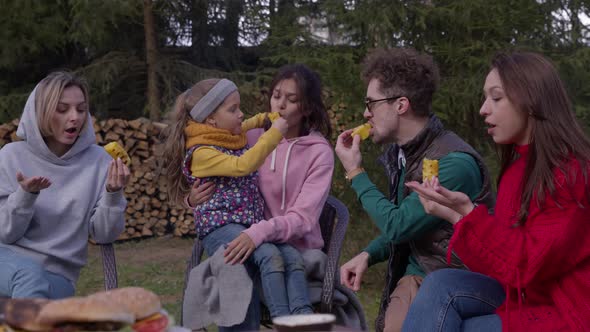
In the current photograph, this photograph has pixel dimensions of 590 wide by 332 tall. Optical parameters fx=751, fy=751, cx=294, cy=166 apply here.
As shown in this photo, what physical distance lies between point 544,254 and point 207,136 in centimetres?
168

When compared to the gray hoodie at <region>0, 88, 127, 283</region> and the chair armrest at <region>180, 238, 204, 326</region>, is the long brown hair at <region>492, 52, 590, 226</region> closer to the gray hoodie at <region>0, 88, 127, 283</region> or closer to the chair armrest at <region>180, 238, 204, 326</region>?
the chair armrest at <region>180, 238, 204, 326</region>

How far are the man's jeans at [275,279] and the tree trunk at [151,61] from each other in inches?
260

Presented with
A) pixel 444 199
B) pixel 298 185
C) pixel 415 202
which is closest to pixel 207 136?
pixel 298 185

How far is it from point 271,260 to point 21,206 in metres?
1.00

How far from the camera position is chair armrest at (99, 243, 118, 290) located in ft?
9.84

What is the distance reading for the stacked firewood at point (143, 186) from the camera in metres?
8.81

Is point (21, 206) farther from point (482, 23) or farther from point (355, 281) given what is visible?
point (482, 23)

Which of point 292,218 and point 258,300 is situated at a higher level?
point 292,218

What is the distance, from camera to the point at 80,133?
327cm

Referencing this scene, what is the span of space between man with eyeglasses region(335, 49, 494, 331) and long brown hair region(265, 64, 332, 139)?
45 centimetres

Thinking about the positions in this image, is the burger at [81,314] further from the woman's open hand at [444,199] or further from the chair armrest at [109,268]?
the chair armrest at [109,268]

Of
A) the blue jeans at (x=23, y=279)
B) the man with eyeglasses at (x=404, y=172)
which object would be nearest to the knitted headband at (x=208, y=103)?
the man with eyeglasses at (x=404, y=172)

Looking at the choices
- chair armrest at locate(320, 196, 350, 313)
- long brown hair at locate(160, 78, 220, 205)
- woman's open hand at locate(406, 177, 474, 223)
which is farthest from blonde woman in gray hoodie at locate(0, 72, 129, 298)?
woman's open hand at locate(406, 177, 474, 223)

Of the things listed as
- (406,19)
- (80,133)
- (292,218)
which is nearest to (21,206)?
(80,133)
